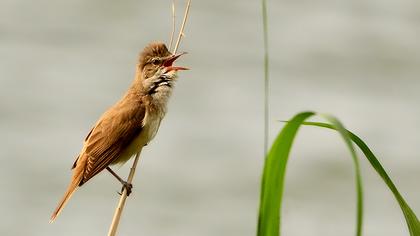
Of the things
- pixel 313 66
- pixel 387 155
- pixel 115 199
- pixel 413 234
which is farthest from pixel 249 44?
pixel 413 234

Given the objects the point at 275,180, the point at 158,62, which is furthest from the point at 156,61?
the point at 275,180

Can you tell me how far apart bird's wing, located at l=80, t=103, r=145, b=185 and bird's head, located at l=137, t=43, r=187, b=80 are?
204mm

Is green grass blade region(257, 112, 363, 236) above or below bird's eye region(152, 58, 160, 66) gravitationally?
below

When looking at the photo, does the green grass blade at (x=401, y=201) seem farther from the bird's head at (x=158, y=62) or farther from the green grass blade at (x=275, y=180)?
the bird's head at (x=158, y=62)

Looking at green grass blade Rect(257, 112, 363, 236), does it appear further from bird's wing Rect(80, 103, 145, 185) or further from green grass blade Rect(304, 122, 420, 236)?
bird's wing Rect(80, 103, 145, 185)

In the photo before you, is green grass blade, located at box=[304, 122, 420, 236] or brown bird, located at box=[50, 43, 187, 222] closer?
green grass blade, located at box=[304, 122, 420, 236]

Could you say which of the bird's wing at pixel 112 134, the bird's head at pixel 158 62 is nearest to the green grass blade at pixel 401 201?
the bird's head at pixel 158 62

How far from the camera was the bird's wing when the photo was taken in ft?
14.9

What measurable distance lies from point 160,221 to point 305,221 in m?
1.36

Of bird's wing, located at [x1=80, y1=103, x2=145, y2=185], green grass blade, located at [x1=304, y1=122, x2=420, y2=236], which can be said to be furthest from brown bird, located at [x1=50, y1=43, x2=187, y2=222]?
green grass blade, located at [x1=304, y1=122, x2=420, y2=236]

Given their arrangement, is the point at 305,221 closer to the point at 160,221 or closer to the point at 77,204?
the point at 160,221

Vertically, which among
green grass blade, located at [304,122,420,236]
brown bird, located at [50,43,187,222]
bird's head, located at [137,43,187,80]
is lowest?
green grass blade, located at [304,122,420,236]

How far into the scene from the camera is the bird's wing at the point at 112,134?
454cm

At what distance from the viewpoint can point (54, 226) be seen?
851 cm
